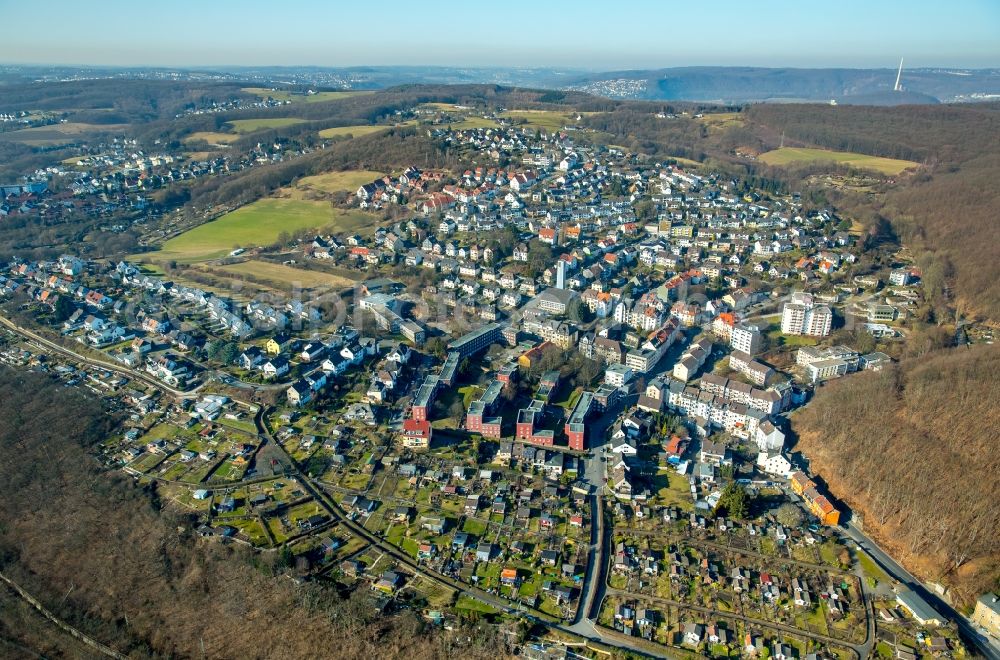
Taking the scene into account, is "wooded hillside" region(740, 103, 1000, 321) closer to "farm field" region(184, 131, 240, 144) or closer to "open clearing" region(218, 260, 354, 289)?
"open clearing" region(218, 260, 354, 289)

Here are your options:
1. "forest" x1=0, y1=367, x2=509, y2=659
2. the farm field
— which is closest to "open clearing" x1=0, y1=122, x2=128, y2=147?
the farm field

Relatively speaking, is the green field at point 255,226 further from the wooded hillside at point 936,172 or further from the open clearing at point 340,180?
the wooded hillside at point 936,172

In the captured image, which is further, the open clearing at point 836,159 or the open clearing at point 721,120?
the open clearing at point 721,120

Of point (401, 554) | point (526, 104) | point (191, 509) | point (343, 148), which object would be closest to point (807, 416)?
point (401, 554)

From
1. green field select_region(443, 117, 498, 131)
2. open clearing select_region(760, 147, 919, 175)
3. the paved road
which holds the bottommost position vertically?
the paved road

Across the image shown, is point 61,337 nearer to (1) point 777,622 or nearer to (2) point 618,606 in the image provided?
(2) point 618,606

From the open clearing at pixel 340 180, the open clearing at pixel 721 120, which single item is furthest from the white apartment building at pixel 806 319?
the open clearing at pixel 721 120
